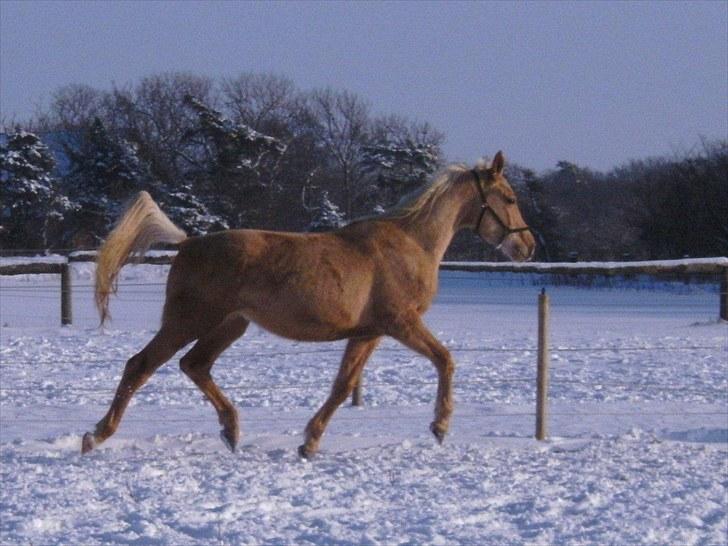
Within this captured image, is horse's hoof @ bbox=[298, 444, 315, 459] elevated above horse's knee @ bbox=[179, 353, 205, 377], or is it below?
below

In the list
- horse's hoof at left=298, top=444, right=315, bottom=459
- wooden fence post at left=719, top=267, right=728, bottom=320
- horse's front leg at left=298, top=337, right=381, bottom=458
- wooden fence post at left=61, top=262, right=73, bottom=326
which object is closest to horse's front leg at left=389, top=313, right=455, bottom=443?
horse's front leg at left=298, top=337, right=381, bottom=458

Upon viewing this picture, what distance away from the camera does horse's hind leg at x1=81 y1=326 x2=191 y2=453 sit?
5.85 meters

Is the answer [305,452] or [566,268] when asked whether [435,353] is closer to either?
[305,452]

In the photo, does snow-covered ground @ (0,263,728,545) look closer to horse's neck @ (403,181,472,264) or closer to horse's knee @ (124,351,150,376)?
horse's knee @ (124,351,150,376)

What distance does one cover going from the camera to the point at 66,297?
49.8 feet

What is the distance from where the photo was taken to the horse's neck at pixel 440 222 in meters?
6.37

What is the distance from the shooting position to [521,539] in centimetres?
430

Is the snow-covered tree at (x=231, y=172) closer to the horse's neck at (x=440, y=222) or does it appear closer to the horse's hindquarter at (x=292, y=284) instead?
the horse's neck at (x=440, y=222)

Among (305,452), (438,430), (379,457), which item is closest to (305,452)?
(305,452)

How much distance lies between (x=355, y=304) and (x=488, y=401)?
10.7 feet

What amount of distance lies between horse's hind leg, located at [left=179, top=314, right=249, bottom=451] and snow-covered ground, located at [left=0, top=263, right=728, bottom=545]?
21 cm

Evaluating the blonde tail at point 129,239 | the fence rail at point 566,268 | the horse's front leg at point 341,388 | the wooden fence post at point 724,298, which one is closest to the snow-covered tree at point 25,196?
the fence rail at point 566,268

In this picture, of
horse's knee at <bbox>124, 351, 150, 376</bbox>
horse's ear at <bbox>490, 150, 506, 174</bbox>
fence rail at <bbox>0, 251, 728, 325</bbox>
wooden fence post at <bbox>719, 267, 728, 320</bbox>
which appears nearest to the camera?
horse's knee at <bbox>124, 351, 150, 376</bbox>

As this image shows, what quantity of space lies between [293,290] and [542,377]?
2.09 m
